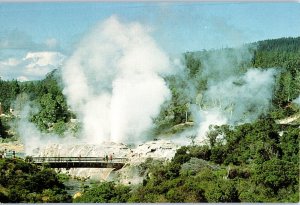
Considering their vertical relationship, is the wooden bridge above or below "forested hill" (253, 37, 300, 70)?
below

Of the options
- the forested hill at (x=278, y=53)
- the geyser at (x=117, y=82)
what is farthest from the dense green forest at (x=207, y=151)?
the geyser at (x=117, y=82)

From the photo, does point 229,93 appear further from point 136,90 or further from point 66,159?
point 66,159

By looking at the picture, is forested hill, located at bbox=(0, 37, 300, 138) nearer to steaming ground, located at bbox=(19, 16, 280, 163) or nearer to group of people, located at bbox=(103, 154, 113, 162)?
steaming ground, located at bbox=(19, 16, 280, 163)

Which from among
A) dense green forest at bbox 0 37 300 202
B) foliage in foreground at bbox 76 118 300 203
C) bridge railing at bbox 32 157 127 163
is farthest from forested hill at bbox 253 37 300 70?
bridge railing at bbox 32 157 127 163

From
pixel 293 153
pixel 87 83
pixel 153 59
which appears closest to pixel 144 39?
pixel 153 59

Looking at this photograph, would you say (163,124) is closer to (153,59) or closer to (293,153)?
(153,59)

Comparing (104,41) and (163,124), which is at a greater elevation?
(104,41)
